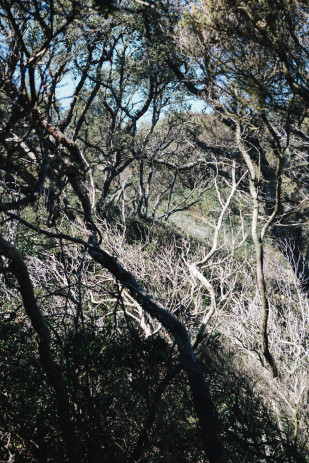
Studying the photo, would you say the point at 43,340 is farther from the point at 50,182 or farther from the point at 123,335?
the point at 50,182

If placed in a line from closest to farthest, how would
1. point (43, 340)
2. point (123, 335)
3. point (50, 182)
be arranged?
point (43, 340) → point (123, 335) → point (50, 182)

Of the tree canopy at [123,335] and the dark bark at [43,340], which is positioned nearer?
the dark bark at [43,340]

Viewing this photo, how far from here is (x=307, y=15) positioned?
4148mm

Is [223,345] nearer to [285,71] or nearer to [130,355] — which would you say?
[130,355]

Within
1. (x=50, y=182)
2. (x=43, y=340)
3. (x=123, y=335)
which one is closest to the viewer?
(x=43, y=340)

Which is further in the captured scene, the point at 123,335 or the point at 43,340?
the point at 123,335

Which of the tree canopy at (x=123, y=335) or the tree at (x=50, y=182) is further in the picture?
the tree canopy at (x=123, y=335)

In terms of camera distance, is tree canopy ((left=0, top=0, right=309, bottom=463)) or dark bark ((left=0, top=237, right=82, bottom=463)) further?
tree canopy ((left=0, top=0, right=309, bottom=463))

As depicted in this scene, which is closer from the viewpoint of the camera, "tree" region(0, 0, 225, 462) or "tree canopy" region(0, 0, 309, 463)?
"tree" region(0, 0, 225, 462)

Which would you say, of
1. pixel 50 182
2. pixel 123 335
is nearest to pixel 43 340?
pixel 123 335

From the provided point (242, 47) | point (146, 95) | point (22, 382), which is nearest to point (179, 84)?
point (146, 95)

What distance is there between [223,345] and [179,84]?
9849 millimetres

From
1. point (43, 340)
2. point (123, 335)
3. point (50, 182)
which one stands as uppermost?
point (50, 182)

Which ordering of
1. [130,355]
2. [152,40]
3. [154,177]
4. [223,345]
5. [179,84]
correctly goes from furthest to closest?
[154,177] < [179,84] < [152,40] < [223,345] < [130,355]
